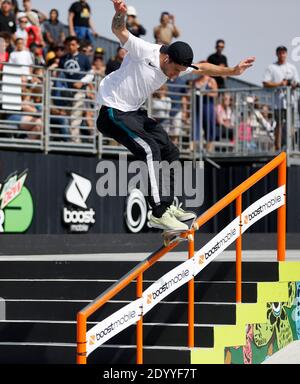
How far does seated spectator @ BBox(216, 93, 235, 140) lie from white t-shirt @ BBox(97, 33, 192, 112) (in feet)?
33.8

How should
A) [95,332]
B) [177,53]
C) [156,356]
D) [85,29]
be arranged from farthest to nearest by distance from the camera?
Answer: [85,29]
[177,53]
[156,356]
[95,332]

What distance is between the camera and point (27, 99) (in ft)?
59.0

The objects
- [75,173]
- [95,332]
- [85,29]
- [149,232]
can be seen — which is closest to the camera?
[95,332]

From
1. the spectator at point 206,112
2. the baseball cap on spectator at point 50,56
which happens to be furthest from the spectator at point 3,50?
the spectator at point 206,112

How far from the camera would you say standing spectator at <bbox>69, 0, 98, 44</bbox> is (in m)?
21.6

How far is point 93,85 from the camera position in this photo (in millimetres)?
18625

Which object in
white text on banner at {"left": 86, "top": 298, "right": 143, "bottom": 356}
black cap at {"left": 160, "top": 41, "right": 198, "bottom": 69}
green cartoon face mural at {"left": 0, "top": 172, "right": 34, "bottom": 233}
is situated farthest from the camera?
green cartoon face mural at {"left": 0, "top": 172, "right": 34, "bottom": 233}

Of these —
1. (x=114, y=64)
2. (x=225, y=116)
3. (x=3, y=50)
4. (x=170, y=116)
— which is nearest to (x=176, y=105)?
(x=170, y=116)

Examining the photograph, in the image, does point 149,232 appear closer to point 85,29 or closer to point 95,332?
point 85,29

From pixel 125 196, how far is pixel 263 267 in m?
9.03

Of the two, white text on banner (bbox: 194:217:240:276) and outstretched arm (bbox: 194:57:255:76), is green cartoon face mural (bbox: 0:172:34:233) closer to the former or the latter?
outstretched arm (bbox: 194:57:255:76)

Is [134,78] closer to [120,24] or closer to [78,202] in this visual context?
[120,24]

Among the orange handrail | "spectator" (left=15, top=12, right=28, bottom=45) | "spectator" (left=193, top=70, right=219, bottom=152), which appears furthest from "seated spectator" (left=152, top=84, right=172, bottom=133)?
the orange handrail
